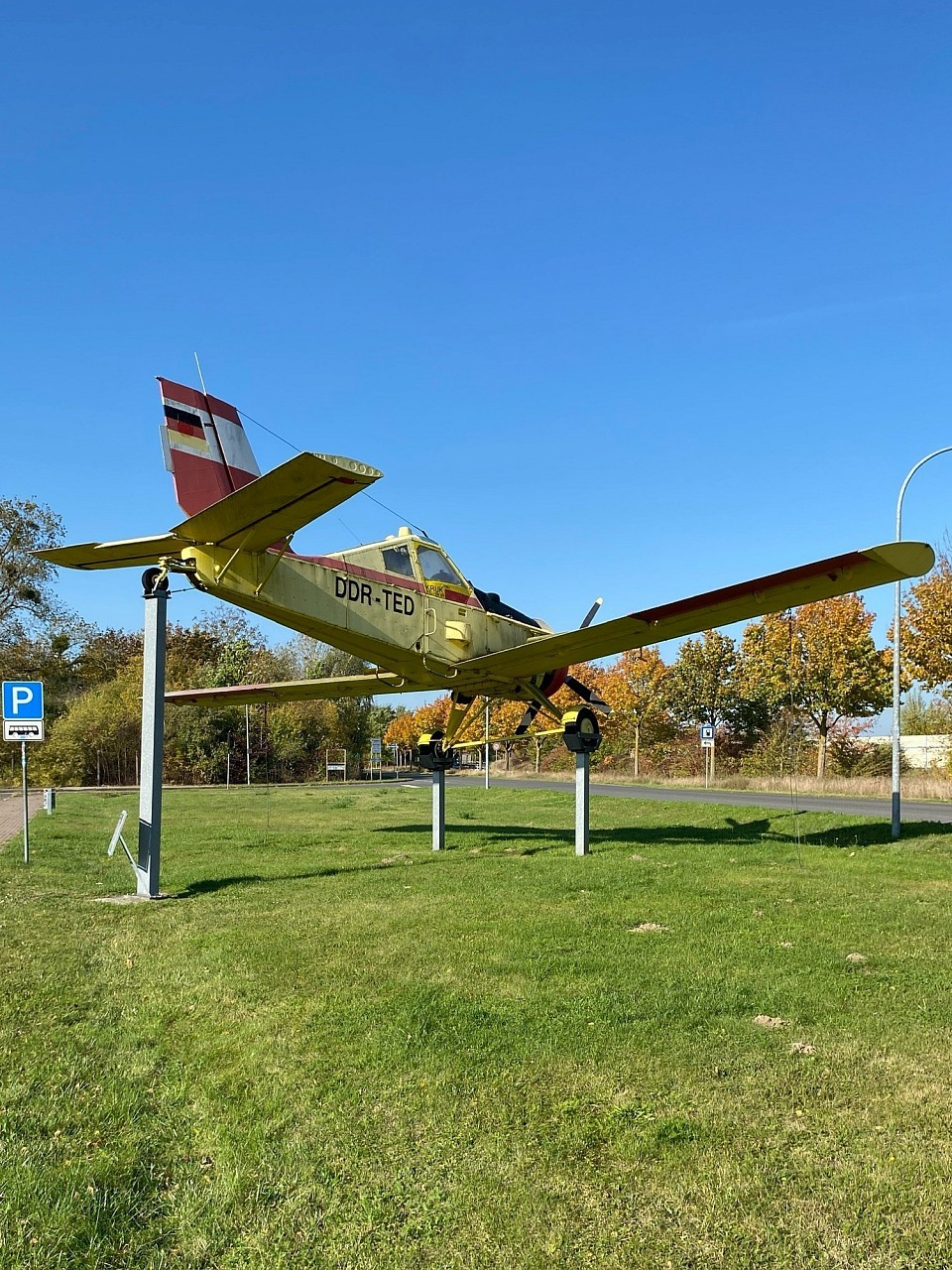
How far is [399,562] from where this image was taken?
44.7 feet

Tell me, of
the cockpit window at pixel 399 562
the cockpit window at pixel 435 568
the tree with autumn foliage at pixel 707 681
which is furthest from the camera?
the tree with autumn foliage at pixel 707 681

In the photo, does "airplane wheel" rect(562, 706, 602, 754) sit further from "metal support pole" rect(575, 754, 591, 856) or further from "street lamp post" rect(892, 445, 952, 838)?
"street lamp post" rect(892, 445, 952, 838)

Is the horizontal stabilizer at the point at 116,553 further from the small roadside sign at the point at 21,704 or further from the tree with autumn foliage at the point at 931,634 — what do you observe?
the tree with autumn foliage at the point at 931,634

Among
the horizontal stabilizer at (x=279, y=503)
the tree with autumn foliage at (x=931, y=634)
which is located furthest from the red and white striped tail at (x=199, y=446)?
the tree with autumn foliage at (x=931, y=634)

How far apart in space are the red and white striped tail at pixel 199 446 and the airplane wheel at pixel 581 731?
6.95 metres

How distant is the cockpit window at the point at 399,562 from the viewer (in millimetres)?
13453

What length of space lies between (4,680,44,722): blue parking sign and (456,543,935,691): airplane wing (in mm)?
7005

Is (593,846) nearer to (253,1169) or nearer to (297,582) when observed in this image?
(297,582)

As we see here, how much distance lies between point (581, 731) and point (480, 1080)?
1053 cm

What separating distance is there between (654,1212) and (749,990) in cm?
320

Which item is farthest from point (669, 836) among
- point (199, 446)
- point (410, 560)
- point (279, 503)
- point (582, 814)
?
point (199, 446)

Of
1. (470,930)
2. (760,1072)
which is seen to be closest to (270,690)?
(470,930)

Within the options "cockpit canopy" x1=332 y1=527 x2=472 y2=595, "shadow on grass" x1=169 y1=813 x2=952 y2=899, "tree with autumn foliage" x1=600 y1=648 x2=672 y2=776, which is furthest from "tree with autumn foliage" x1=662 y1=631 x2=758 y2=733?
"cockpit canopy" x1=332 y1=527 x2=472 y2=595

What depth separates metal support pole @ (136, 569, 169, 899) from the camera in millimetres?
10992
